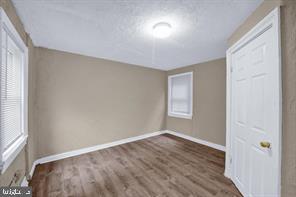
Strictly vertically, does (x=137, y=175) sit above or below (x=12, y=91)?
below

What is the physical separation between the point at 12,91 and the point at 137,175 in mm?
2190

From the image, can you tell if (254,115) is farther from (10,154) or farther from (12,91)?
(12,91)

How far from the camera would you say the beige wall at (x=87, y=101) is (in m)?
2.67

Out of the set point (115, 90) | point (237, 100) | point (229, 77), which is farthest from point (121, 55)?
point (237, 100)

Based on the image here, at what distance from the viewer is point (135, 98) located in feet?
13.5

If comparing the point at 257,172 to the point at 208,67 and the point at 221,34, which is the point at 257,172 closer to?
the point at 221,34

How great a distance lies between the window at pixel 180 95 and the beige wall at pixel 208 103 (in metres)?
0.21

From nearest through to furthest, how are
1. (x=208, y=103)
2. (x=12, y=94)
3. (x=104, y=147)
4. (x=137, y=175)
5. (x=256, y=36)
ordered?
(x=256, y=36) < (x=12, y=94) < (x=137, y=175) < (x=104, y=147) < (x=208, y=103)

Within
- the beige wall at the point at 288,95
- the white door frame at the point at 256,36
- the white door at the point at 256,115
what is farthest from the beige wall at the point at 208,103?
the beige wall at the point at 288,95

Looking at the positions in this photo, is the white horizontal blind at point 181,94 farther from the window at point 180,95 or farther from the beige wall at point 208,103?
the beige wall at point 208,103

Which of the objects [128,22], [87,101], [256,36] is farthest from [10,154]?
[256,36]

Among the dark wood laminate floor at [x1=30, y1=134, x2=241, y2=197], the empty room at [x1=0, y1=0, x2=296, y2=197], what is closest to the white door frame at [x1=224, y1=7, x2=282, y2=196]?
the empty room at [x1=0, y1=0, x2=296, y2=197]

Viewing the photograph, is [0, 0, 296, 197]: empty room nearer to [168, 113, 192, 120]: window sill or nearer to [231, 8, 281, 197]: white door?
[231, 8, 281, 197]: white door

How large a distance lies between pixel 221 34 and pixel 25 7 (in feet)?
8.98
